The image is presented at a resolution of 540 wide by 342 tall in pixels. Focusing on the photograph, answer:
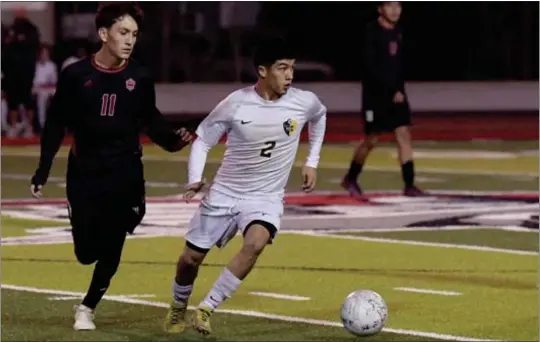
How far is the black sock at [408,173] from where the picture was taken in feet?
60.1

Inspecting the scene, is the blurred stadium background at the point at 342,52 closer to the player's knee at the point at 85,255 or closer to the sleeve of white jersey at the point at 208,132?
the player's knee at the point at 85,255

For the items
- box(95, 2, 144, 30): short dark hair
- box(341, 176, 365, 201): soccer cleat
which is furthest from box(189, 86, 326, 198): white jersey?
box(341, 176, 365, 201): soccer cleat

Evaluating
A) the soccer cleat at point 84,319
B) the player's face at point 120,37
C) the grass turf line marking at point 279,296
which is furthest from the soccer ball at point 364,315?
the player's face at point 120,37

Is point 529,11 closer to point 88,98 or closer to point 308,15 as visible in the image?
point 308,15

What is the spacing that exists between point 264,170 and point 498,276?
11.0 ft

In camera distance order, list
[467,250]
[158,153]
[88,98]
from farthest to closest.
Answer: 1. [158,153]
2. [467,250]
3. [88,98]

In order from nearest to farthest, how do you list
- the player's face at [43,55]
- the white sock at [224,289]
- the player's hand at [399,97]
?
the white sock at [224,289] < the player's hand at [399,97] < the player's face at [43,55]

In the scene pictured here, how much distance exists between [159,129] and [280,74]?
2.89ft

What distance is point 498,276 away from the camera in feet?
42.5

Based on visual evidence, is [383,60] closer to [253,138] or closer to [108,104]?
[253,138]

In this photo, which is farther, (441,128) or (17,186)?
(441,128)

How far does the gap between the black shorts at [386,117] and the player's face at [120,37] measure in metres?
8.15

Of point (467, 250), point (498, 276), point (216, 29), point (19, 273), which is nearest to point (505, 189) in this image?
point (467, 250)

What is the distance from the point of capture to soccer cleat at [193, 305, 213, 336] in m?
9.84
